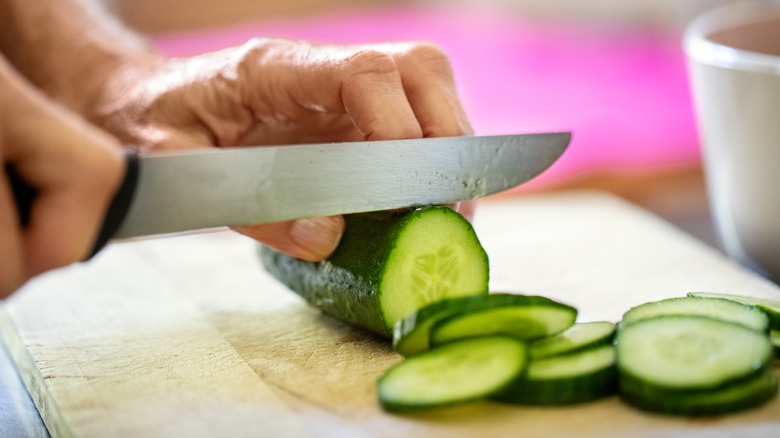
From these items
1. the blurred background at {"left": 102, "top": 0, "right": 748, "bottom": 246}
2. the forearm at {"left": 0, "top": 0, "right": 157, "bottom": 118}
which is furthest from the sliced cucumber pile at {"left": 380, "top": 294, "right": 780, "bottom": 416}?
the blurred background at {"left": 102, "top": 0, "right": 748, "bottom": 246}

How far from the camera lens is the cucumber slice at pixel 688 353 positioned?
1361mm

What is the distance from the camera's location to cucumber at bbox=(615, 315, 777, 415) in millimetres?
1363

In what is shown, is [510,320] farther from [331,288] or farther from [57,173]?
[57,173]

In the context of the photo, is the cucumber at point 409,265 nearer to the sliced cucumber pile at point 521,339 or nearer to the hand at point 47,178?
the sliced cucumber pile at point 521,339

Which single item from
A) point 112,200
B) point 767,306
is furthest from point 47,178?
point 767,306

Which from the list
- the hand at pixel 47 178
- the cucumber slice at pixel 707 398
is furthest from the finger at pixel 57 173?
the cucumber slice at pixel 707 398

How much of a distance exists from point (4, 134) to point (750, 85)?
1733mm

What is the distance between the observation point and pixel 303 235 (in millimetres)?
1851

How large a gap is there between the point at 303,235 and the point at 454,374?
59 cm

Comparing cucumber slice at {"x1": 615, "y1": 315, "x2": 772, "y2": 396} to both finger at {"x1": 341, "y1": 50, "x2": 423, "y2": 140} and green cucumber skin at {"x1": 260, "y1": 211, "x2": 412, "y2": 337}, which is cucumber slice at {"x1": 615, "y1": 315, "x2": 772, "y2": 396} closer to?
green cucumber skin at {"x1": 260, "y1": 211, "x2": 412, "y2": 337}

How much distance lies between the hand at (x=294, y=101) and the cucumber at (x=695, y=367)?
70 cm

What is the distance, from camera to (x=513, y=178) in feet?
6.27

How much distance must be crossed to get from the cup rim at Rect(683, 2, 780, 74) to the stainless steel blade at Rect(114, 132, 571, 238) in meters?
0.49

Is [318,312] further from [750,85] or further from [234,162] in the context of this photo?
[750,85]
